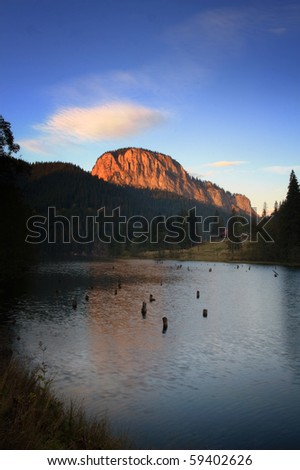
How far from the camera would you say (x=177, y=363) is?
95.9ft

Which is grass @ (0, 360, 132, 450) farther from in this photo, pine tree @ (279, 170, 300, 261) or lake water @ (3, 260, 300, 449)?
pine tree @ (279, 170, 300, 261)

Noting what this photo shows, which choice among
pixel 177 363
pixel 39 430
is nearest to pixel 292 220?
pixel 177 363

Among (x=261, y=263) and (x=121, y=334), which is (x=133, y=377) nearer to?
(x=121, y=334)

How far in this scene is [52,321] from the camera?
42.8 m

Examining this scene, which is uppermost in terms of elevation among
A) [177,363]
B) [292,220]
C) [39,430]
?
[292,220]

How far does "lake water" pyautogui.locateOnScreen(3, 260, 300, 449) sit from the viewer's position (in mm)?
18672

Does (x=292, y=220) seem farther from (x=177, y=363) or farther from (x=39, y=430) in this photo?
(x=39, y=430)

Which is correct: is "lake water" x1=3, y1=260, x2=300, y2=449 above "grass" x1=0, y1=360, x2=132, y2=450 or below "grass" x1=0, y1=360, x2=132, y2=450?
below

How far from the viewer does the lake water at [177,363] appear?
1867cm

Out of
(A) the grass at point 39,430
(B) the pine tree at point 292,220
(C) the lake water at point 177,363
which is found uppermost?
(B) the pine tree at point 292,220

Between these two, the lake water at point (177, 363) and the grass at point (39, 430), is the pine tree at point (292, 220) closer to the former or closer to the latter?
the lake water at point (177, 363)

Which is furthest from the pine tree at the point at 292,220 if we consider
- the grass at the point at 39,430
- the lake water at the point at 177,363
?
the grass at the point at 39,430

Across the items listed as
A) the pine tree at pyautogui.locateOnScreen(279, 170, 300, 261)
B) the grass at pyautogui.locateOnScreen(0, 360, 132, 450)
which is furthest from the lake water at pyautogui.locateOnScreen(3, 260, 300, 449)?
the pine tree at pyautogui.locateOnScreen(279, 170, 300, 261)
